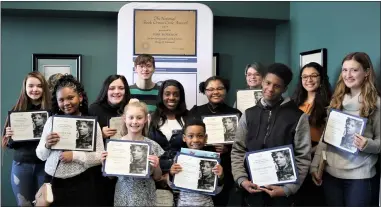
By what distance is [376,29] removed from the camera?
3.19 m

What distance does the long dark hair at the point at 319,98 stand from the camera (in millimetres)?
2861

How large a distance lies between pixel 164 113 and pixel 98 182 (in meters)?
0.76

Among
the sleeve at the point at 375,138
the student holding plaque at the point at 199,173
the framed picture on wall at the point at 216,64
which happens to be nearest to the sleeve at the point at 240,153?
the student holding plaque at the point at 199,173

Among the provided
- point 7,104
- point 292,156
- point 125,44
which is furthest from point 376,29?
point 7,104

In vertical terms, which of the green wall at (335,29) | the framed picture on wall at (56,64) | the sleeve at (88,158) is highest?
the green wall at (335,29)

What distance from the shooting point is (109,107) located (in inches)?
114

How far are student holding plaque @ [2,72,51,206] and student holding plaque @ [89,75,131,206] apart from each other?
0.46 meters

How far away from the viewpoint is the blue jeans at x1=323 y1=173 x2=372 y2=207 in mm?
2545

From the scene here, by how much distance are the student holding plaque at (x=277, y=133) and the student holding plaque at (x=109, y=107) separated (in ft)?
3.22

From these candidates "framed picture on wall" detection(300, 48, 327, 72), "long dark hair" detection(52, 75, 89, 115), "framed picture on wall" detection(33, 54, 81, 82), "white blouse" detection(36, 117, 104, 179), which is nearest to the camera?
"white blouse" detection(36, 117, 104, 179)

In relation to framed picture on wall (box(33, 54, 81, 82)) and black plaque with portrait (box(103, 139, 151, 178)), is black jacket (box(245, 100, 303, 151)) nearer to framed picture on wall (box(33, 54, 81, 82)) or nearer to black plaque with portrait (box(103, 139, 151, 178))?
black plaque with portrait (box(103, 139, 151, 178))

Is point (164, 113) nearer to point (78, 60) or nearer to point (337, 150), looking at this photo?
point (337, 150)

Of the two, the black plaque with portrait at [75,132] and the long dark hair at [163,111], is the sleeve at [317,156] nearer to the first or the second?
the long dark hair at [163,111]

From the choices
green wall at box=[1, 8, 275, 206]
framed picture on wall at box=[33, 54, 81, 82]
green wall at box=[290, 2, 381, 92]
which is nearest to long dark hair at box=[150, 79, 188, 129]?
green wall at box=[290, 2, 381, 92]
